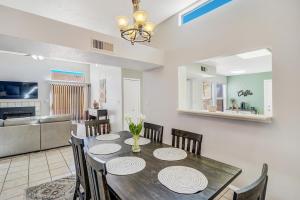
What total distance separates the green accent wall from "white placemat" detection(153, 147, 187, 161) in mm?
6295

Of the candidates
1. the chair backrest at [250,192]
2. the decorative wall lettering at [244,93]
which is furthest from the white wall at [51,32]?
the decorative wall lettering at [244,93]

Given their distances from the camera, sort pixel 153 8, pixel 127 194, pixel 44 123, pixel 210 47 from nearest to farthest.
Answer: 1. pixel 127 194
2. pixel 210 47
3. pixel 153 8
4. pixel 44 123

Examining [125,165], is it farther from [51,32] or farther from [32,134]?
[32,134]

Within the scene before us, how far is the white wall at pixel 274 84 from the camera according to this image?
173cm

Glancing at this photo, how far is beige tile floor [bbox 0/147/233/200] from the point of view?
7.27ft

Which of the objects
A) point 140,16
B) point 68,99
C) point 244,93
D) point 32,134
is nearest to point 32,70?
point 68,99

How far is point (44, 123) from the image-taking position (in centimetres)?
373

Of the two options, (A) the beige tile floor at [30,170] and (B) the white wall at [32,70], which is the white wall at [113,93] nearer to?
(A) the beige tile floor at [30,170]

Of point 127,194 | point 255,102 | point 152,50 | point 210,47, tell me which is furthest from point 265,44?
point 255,102

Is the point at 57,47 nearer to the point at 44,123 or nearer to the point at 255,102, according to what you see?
the point at 44,123

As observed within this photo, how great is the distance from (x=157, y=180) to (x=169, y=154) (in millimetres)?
558

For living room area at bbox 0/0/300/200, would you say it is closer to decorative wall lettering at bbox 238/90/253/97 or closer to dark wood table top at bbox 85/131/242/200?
dark wood table top at bbox 85/131/242/200

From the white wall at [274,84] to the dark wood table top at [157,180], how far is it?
2.92 ft

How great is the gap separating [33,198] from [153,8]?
12.0ft
